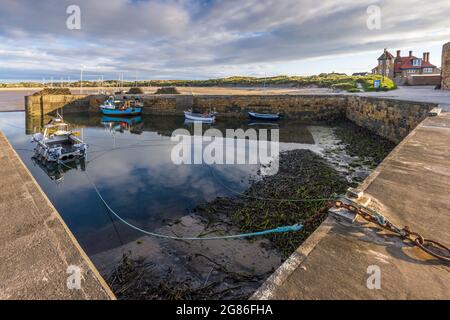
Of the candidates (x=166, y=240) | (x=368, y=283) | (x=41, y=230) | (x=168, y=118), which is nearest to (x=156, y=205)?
(x=166, y=240)

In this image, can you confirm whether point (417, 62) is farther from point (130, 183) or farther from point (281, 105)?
point (130, 183)

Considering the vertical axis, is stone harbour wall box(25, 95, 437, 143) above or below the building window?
below

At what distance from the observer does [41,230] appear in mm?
2861

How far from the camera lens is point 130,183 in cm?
1056

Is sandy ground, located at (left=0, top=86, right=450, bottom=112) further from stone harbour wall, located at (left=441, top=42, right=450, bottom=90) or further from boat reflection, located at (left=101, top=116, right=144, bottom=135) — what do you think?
boat reflection, located at (left=101, top=116, right=144, bottom=135)

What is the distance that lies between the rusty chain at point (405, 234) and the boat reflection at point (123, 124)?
67.7 feet

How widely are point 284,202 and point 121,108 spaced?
2535 centimetres

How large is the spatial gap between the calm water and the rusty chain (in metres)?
5.27

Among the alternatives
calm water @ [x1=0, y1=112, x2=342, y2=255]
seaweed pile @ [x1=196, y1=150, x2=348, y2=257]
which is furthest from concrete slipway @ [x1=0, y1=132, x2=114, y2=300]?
seaweed pile @ [x1=196, y1=150, x2=348, y2=257]

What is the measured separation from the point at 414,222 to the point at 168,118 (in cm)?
2756

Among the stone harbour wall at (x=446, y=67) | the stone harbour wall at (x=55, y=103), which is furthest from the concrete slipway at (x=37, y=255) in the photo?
the stone harbour wall at (x=446, y=67)

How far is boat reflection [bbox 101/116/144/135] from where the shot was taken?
75.8ft

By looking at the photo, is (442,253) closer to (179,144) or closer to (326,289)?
(326,289)

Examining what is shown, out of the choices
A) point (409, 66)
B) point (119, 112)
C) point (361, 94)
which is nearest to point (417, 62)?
point (409, 66)
